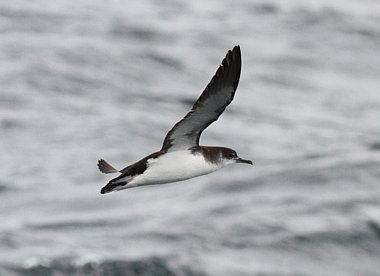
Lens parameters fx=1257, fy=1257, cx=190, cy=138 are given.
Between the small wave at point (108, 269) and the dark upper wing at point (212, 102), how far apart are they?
20.3 feet

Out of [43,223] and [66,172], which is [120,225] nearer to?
[43,223]

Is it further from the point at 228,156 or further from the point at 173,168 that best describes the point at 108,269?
the point at 173,168

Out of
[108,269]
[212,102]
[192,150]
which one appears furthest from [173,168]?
[108,269]

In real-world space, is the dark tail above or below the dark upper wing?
below

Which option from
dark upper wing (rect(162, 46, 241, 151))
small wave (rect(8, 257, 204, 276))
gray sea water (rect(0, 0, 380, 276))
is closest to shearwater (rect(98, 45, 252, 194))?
dark upper wing (rect(162, 46, 241, 151))

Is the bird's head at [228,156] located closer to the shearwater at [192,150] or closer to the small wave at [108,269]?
the shearwater at [192,150]

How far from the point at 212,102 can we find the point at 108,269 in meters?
7.27

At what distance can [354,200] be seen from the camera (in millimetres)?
22172

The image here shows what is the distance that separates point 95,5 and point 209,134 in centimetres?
1363

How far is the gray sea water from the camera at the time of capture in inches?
787

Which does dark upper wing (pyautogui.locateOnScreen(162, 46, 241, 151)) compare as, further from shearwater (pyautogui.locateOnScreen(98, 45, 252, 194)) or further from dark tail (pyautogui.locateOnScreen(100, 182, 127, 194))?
dark tail (pyautogui.locateOnScreen(100, 182, 127, 194))

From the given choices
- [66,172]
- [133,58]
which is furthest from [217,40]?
[66,172]

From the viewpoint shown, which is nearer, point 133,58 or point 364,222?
point 364,222

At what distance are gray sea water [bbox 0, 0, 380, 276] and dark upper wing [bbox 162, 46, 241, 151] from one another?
6299 millimetres
